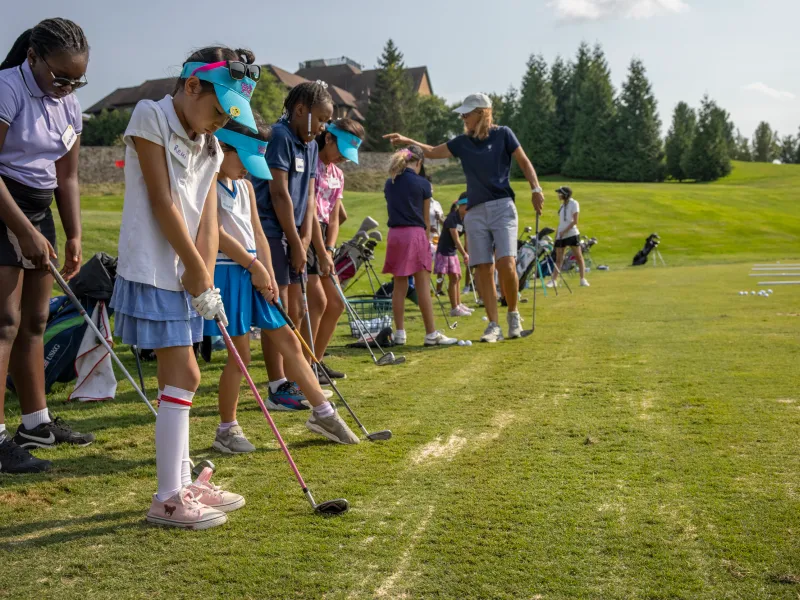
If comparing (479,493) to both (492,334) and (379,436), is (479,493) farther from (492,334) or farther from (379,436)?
(492,334)

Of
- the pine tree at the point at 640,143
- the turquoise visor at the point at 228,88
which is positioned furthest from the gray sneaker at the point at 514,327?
the pine tree at the point at 640,143

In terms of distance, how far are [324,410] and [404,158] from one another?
450cm

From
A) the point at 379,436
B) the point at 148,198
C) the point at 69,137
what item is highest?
the point at 69,137

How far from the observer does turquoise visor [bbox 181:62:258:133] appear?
9.80ft

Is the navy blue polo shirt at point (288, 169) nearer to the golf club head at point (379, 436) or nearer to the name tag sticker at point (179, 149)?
the golf club head at point (379, 436)

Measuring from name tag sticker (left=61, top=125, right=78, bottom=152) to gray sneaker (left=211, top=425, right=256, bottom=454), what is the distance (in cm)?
170

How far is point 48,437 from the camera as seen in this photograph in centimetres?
430

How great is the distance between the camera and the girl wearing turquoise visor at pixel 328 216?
Result: 6.01 metres

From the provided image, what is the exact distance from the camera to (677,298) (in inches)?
489

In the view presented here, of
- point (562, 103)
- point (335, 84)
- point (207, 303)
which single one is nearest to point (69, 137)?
point (207, 303)

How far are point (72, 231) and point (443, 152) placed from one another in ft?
15.3

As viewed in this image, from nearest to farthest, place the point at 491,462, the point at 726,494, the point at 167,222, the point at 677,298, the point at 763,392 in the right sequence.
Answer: the point at 167,222 → the point at 726,494 → the point at 491,462 → the point at 763,392 → the point at 677,298

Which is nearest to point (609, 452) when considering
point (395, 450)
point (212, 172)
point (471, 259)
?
point (395, 450)

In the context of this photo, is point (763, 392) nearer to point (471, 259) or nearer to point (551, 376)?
point (551, 376)
